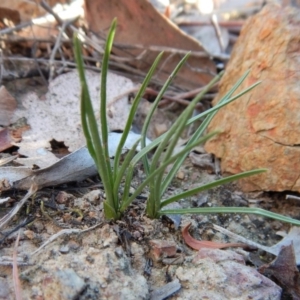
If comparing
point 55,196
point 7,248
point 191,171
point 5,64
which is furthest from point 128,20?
point 7,248

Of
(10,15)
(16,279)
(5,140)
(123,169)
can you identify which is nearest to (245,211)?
(123,169)

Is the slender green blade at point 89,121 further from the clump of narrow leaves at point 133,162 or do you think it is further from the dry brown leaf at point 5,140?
the dry brown leaf at point 5,140

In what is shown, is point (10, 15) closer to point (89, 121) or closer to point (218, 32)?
point (218, 32)

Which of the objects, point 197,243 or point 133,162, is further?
point 197,243

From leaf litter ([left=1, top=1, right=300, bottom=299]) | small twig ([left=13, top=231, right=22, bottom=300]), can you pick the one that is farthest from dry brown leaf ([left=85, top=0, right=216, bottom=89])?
small twig ([left=13, top=231, right=22, bottom=300])

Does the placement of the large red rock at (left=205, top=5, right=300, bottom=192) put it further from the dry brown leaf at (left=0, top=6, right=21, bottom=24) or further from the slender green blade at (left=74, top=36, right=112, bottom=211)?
the dry brown leaf at (left=0, top=6, right=21, bottom=24)

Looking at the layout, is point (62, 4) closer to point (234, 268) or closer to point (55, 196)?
point (55, 196)

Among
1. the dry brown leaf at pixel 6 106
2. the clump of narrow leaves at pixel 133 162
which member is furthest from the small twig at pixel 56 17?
the clump of narrow leaves at pixel 133 162
